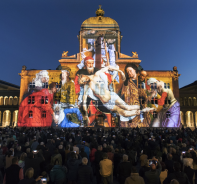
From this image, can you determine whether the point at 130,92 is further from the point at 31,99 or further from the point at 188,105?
the point at 31,99

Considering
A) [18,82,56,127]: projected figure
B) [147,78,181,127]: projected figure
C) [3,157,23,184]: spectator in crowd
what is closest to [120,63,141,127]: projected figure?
[147,78,181,127]: projected figure

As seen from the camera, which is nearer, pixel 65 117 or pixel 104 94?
pixel 65 117

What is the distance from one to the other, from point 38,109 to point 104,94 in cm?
1495

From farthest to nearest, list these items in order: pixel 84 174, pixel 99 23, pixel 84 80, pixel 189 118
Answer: pixel 189 118, pixel 99 23, pixel 84 80, pixel 84 174

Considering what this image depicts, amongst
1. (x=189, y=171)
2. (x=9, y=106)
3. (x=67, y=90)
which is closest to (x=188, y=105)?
(x=67, y=90)

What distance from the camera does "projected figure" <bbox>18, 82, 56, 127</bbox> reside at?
43.2 metres

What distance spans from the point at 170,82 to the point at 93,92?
59.0 ft

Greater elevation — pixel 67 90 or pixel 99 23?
pixel 99 23

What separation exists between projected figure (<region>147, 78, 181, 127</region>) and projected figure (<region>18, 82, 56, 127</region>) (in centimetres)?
2241

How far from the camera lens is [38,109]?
43.8m

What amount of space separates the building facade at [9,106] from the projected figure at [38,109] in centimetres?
832

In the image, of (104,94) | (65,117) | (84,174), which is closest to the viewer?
(84,174)

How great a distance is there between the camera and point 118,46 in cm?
4778

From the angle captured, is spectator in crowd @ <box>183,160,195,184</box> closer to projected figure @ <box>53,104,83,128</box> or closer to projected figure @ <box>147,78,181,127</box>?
projected figure @ <box>53,104,83,128</box>
